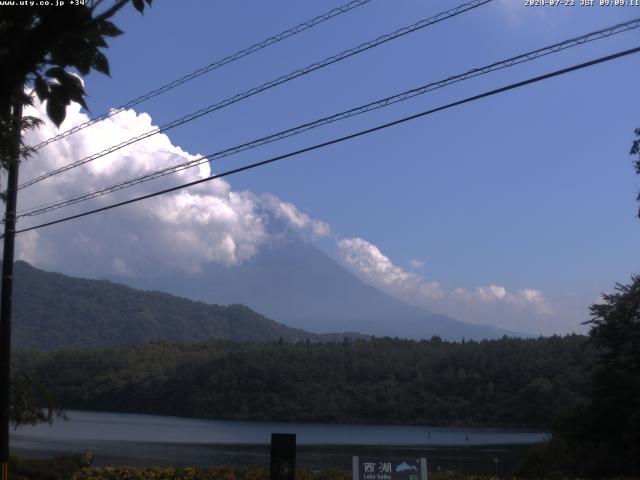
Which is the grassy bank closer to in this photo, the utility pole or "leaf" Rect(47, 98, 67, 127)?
the utility pole

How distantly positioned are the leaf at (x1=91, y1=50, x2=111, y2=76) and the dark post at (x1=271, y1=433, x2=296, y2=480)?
968cm

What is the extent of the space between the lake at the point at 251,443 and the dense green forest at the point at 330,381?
11.2ft

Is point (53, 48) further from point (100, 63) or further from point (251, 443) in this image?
point (251, 443)

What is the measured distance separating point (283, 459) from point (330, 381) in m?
87.0

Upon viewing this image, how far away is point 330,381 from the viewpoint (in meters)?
99.1

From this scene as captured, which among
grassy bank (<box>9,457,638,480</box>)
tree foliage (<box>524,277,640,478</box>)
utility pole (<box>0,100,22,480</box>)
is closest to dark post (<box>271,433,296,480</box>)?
grassy bank (<box>9,457,638,480</box>)

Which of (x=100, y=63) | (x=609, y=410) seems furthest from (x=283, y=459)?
(x=609, y=410)

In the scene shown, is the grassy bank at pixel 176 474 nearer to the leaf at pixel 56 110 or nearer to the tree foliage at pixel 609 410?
the tree foliage at pixel 609 410

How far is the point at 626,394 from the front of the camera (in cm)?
2988

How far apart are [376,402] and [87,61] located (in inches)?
3612

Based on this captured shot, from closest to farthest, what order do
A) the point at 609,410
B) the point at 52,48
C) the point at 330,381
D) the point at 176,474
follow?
the point at 52,48
the point at 176,474
the point at 609,410
the point at 330,381

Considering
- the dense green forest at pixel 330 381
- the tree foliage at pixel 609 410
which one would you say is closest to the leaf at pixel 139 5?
the tree foliage at pixel 609 410

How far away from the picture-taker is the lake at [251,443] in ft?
128

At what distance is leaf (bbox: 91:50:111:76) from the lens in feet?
14.0
